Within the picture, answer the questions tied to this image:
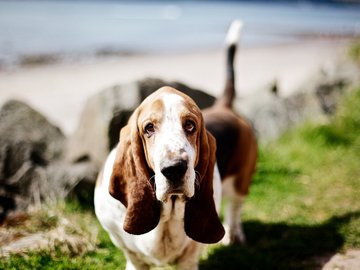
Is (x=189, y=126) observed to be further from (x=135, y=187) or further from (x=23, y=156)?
(x=23, y=156)

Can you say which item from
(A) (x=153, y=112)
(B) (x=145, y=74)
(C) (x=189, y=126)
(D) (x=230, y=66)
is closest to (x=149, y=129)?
(A) (x=153, y=112)

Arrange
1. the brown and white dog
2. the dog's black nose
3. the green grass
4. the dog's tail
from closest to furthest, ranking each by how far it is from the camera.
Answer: the dog's black nose, the brown and white dog, the green grass, the dog's tail

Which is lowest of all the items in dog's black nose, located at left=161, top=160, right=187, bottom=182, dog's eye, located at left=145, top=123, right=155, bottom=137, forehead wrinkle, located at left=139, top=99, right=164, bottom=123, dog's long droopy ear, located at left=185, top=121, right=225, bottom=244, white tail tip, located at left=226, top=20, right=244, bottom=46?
dog's long droopy ear, located at left=185, top=121, right=225, bottom=244

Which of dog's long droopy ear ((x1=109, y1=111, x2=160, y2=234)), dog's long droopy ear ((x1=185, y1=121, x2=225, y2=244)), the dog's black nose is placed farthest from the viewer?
dog's long droopy ear ((x1=185, y1=121, x2=225, y2=244))

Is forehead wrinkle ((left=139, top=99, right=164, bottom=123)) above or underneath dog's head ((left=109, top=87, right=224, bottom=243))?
above

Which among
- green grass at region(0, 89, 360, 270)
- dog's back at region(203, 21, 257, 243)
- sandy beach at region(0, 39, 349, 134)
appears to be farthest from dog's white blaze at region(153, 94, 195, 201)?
sandy beach at region(0, 39, 349, 134)

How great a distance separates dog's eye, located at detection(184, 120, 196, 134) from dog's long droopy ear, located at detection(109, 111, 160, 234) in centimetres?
30

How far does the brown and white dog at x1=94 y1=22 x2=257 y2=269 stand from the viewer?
2418 millimetres

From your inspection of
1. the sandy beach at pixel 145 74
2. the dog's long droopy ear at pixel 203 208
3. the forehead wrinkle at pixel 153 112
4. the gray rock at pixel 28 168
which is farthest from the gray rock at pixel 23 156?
the sandy beach at pixel 145 74

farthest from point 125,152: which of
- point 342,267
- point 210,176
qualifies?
point 342,267

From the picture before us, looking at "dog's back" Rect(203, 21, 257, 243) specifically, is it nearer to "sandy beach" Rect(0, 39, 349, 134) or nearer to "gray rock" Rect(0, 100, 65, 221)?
"gray rock" Rect(0, 100, 65, 221)

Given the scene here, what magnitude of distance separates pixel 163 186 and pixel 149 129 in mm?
339

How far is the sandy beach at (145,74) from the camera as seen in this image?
9.17 meters

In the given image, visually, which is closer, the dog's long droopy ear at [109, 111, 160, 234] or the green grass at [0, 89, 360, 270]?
the dog's long droopy ear at [109, 111, 160, 234]
